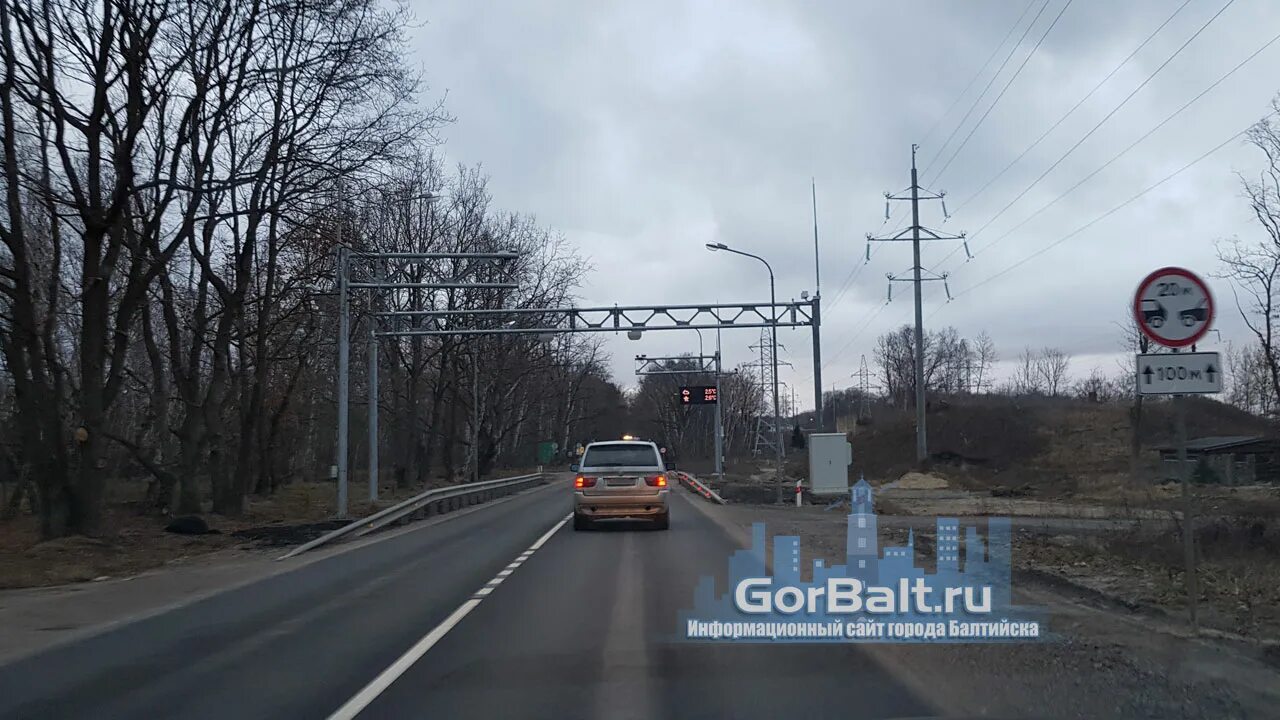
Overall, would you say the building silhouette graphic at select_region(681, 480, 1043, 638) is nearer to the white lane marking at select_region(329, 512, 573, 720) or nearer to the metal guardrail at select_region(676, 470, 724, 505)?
the white lane marking at select_region(329, 512, 573, 720)

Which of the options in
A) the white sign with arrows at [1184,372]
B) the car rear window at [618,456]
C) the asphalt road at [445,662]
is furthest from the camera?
the car rear window at [618,456]

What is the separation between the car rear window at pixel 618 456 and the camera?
22109 mm

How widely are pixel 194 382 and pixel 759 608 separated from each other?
66.6 feet

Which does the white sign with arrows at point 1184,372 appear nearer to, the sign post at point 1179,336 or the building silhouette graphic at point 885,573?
the sign post at point 1179,336

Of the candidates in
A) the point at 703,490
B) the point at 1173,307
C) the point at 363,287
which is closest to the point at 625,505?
the point at 363,287

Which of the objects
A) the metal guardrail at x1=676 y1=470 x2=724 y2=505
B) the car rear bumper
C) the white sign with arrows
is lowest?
the metal guardrail at x1=676 y1=470 x2=724 y2=505

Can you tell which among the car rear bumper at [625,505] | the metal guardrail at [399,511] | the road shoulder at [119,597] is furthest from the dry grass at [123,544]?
the car rear bumper at [625,505]

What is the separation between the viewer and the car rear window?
2211cm

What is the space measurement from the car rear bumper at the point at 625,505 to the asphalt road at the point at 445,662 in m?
7.36

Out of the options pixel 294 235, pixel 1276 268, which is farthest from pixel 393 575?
pixel 1276 268

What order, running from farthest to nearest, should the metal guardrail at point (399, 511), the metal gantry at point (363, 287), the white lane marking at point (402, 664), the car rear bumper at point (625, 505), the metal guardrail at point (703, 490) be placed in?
the metal guardrail at point (703, 490), the metal gantry at point (363, 287), the car rear bumper at point (625, 505), the metal guardrail at point (399, 511), the white lane marking at point (402, 664)

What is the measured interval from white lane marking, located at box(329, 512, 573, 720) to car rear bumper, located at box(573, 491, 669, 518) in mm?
8640

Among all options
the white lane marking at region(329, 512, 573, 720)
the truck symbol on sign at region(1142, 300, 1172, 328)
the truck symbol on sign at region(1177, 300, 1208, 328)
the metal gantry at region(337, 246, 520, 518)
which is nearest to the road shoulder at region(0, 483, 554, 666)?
the white lane marking at region(329, 512, 573, 720)

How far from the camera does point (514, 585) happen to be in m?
13.7
